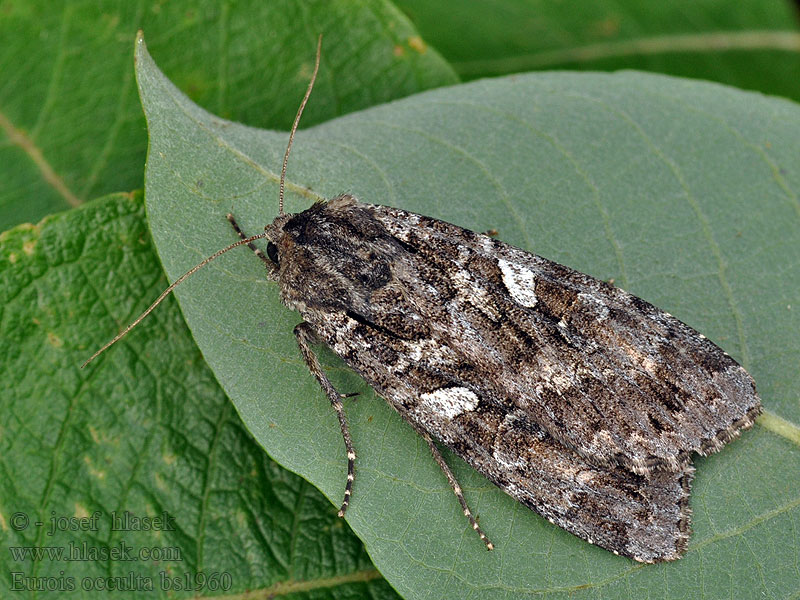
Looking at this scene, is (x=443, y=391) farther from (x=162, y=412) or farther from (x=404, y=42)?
(x=404, y=42)

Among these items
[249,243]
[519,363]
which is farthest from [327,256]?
[519,363]

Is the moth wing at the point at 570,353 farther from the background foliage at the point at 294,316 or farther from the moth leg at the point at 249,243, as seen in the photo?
the moth leg at the point at 249,243

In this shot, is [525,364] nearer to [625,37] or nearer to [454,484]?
[454,484]

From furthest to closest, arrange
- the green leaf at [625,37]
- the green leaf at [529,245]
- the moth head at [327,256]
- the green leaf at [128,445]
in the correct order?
the green leaf at [625,37], the moth head at [327,256], the green leaf at [128,445], the green leaf at [529,245]

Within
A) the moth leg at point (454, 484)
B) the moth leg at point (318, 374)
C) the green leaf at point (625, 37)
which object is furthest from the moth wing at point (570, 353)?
the green leaf at point (625, 37)

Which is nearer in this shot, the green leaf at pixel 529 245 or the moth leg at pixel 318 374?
the green leaf at pixel 529 245

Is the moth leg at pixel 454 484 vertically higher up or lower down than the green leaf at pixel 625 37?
lower down
